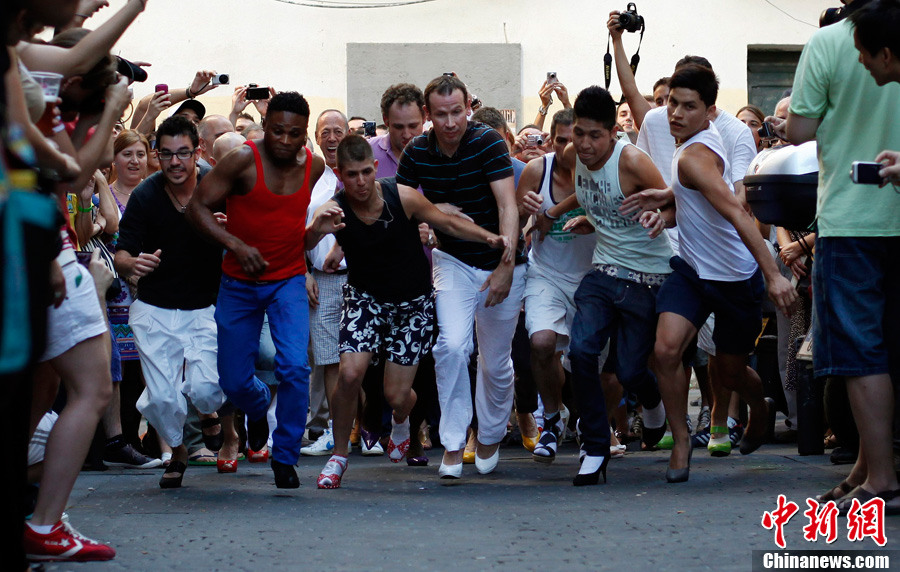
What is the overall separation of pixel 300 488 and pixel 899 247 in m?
3.17

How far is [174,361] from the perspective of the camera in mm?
6680

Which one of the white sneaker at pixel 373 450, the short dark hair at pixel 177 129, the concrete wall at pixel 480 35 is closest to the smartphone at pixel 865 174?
the short dark hair at pixel 177 129

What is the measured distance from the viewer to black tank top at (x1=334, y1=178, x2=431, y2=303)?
6559 millimetres

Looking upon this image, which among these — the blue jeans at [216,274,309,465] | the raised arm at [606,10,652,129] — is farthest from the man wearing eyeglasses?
the raised arm at [606,10,652,129]

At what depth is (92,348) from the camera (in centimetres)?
438

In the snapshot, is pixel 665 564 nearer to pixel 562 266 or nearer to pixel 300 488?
pixel 300 488

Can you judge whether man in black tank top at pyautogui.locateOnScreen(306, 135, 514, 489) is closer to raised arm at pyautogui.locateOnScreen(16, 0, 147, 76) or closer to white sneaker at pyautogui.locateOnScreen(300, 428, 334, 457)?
white sneaker at pyautogui.locateOnScreen(300, 428, 334, 457)

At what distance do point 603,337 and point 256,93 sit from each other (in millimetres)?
4020

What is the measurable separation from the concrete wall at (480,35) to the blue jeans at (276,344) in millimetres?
9697

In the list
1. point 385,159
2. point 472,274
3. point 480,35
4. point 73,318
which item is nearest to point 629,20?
point 385,159

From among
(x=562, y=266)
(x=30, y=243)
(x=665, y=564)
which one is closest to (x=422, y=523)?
(x=665, y=564)

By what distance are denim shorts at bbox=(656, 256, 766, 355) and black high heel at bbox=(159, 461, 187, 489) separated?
8.53ft

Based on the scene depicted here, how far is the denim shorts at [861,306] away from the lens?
4.83 metres

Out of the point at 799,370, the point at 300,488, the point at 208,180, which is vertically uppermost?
the point at 208,180
